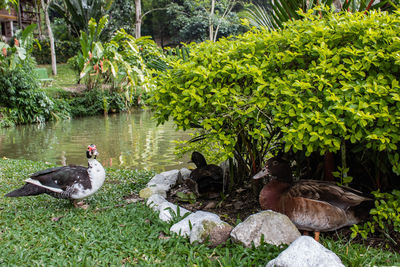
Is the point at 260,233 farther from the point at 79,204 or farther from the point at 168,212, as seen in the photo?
the point at 79,204

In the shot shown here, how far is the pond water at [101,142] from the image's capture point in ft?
27.0

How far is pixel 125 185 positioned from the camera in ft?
17.2

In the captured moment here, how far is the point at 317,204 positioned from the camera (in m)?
3.26

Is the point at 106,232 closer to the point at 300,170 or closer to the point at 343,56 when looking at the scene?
the point at 300,170

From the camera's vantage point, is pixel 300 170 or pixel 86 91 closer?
pixel 300 170

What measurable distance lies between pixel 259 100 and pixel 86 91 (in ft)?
52.9

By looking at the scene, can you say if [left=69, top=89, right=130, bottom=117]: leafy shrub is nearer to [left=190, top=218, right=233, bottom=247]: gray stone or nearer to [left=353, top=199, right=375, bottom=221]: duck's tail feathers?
[left=190, top=218, right=233, bottom=247]: gray stone

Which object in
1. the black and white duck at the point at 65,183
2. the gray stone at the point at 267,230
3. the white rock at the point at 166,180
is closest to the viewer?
the gray stone at the point at 267,230

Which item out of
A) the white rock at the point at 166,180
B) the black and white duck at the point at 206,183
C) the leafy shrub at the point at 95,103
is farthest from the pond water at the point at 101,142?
the black and white duck at the point at 206,183

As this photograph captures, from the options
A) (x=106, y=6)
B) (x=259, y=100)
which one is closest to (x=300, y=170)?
(x=259, y=100)

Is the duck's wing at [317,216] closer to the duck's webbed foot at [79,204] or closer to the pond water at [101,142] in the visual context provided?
the duck's webbed foot at [79,204]

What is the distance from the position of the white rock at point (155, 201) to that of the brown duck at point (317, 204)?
1.22 meters

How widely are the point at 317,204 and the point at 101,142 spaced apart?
847 centimetres

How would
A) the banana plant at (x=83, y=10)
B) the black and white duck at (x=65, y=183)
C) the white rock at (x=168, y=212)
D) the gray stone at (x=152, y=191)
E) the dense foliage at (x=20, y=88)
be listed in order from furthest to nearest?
the banana plant at (x=83, y=10)
the dense foliage at (x=20, y=88)
the gray stone at (x=152, y=191)
the black and white duck at (x=65, y=183)
the white rock at (x=168, y=212)
